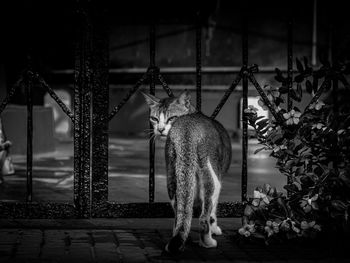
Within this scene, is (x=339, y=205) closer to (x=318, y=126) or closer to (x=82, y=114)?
(x=318, y=126)

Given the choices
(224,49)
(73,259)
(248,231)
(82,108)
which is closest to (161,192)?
(82,108)

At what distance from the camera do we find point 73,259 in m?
4.66

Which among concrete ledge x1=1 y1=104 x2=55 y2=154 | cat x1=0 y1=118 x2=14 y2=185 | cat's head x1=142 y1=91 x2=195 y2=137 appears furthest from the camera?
concrete ledge x1=1 y1=104 x2=55 y2=154

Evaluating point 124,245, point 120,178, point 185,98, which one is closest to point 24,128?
point 120,178

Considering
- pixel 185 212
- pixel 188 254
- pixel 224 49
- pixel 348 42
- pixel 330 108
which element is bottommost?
pixel 188 254

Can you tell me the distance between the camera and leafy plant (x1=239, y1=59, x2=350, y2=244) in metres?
5.22

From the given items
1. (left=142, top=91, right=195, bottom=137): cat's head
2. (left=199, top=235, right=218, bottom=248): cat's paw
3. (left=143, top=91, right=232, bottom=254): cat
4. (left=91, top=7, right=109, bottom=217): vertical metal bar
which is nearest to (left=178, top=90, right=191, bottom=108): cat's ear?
(left=142, top=91, right=195, bottom=137): cat's head

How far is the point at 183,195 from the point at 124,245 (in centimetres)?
73

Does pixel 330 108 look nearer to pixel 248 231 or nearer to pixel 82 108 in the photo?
pixel 248 231

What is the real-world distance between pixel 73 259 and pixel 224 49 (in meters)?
16.9

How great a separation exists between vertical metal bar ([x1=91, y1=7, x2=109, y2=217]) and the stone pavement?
10.7 inches

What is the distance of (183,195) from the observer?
4.82m

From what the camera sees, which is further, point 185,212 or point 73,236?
point 73,236

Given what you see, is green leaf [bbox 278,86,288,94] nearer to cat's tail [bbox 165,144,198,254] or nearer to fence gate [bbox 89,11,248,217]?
fence gate [bbox 89,11,248,217]
